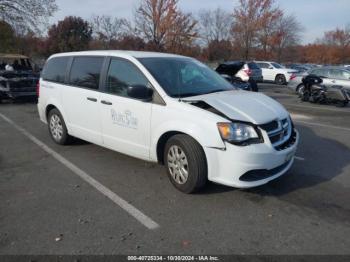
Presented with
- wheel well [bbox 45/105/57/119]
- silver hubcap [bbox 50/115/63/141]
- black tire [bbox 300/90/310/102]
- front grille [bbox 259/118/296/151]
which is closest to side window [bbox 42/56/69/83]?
wheel well [bbox 45/105/57/119]

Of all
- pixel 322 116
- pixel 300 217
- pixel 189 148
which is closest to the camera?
pixel 300 217

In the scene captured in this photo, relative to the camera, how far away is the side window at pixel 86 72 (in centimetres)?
559

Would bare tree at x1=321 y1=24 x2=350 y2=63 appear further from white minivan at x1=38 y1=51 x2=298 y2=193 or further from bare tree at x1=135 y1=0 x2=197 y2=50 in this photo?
white minivan at x1=38 y1=51 x2=298 y2=193

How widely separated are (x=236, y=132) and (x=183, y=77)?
1515 millimetres

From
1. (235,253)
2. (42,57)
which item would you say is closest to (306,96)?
(235,253)

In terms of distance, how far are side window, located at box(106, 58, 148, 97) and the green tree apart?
4634 cm

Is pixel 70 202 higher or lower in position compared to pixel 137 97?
lower

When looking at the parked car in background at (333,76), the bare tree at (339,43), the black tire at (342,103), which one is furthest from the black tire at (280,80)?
the bare tree at (339,43)

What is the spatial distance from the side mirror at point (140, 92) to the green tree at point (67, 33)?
155 feet

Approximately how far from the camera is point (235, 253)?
3154mm

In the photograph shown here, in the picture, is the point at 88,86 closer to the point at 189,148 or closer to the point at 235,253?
the point at 189,148

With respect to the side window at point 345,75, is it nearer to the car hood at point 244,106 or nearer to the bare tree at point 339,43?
the car hood at point 244,106

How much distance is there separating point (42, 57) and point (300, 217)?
57.9 meters

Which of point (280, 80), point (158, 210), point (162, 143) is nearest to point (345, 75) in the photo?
point (280, 80)
